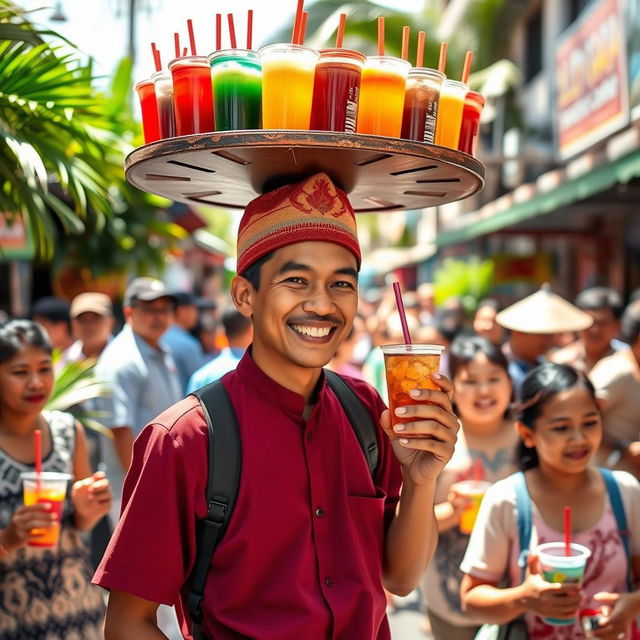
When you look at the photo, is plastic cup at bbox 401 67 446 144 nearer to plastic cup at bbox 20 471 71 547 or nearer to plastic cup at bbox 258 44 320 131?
plastic cup at bbox 258 44 320 131

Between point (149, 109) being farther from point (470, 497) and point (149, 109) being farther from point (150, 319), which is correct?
point (150, 319)

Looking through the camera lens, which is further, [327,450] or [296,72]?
[327,450]

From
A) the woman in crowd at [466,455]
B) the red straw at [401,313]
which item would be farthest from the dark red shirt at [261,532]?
the woman in crowd at [466,455]

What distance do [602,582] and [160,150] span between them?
2.17 meters

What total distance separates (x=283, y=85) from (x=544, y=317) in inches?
181

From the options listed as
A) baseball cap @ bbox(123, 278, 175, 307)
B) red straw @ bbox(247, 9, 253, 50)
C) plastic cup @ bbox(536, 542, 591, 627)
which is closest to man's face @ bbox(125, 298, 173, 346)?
baseball cap @ bbox(123, 278, 175, 307)

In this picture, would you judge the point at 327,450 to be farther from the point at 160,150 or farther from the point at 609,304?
the point at 609,304

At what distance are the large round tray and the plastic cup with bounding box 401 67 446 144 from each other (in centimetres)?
7

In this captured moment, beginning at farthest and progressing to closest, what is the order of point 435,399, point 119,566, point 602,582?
1. point 602,582
2. point 435,399
3. point 119,566

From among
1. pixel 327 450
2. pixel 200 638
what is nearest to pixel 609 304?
pixel 327 450

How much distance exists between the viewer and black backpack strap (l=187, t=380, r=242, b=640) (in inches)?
79.5

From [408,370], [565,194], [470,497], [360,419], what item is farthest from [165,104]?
[565,194]

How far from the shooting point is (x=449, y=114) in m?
2.19

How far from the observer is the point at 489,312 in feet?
25.8
